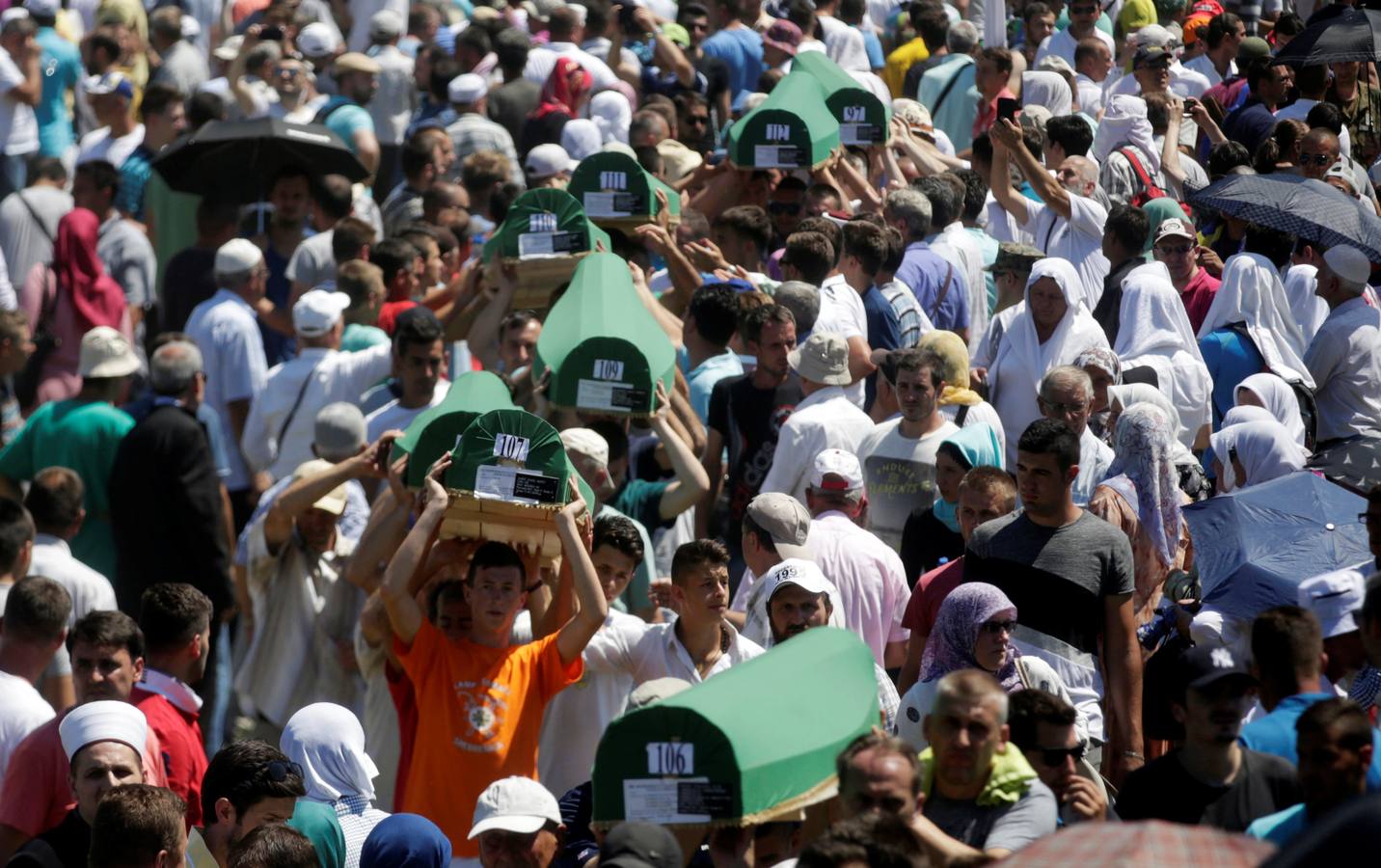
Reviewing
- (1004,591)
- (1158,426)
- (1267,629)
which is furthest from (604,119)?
(1267,629)

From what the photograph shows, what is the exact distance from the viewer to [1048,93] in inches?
508

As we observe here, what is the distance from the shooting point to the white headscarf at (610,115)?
13.4 m

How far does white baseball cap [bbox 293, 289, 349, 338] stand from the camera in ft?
29.4

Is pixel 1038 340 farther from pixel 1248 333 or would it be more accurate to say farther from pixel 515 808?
pixel 515 808

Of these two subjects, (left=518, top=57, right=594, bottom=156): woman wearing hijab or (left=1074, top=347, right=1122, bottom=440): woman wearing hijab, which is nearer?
(left=1074, top=347, right=1122, bottom=440): woman wearing hijab

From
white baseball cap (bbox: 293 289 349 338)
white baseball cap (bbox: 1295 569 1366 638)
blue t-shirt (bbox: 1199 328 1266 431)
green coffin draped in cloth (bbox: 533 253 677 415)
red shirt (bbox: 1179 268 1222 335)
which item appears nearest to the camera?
white baseball cap (bbox: 1295 569 1366 638)

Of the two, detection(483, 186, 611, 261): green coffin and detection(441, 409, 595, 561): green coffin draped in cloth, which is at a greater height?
detection(441, 409, 595, 561): green coffin draped in cloth

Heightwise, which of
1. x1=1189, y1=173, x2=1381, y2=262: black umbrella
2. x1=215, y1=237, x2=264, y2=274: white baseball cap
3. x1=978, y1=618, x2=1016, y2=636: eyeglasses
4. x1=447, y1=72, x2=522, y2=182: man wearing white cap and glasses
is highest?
x1=978, y1=618, x2=1016, y2=636: eyeglasses

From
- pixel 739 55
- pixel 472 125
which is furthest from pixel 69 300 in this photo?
pixel 739 55

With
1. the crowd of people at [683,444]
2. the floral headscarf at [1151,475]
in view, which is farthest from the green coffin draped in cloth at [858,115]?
the floral headscarf at [1151,475]

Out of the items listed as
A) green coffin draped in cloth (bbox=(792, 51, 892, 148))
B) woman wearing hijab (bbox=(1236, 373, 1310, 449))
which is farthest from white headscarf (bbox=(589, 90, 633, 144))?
woman wearing hijab (bbox=(1236, 373, 1310, 449))

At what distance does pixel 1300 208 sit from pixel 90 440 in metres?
5.42

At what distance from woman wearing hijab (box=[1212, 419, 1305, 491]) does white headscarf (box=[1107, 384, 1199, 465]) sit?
0.14 m

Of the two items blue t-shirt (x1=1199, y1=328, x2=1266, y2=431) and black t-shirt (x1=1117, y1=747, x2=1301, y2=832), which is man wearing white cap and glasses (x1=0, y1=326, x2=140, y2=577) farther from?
black t-shirt (x1=1117, y1=747, x2=1301, y2=832)
